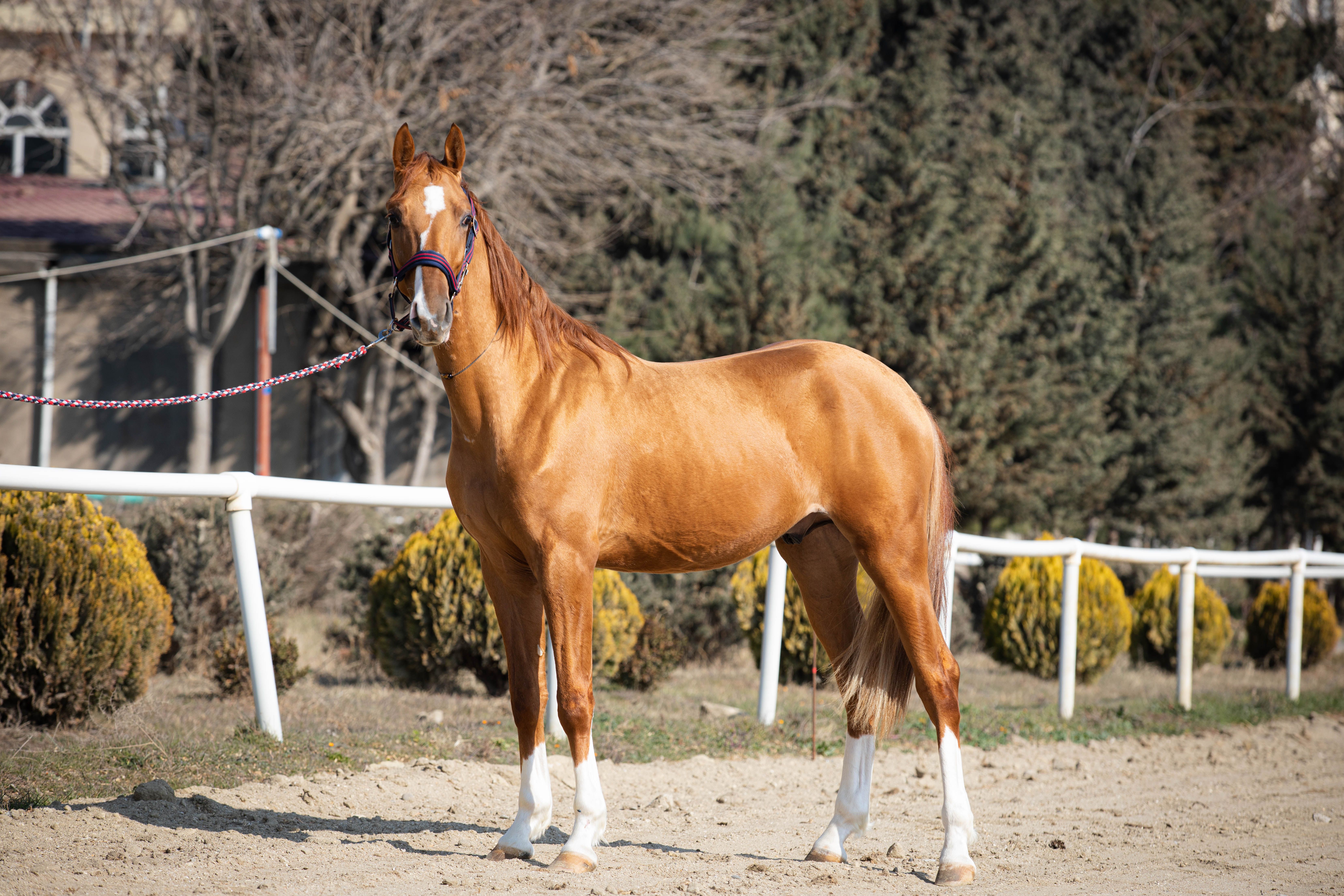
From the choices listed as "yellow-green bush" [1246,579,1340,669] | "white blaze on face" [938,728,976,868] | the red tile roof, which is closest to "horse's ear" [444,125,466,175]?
"white blaze on face" [938,728,976,868]

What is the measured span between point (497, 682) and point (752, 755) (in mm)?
1977

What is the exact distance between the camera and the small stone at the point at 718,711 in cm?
667

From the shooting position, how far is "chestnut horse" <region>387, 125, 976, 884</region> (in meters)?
3.46

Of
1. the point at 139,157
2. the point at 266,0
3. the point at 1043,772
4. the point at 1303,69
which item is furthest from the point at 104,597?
the point at 1303,69

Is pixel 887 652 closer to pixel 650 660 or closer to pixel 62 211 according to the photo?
pixel 650 660

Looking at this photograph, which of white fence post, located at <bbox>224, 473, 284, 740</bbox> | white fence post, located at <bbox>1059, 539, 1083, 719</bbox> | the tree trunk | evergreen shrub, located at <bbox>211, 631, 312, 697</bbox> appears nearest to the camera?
white fence post, located at <bbox>224, 473, 284, 740</bbox>

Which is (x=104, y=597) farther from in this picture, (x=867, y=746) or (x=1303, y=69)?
(x=1303, y=69)

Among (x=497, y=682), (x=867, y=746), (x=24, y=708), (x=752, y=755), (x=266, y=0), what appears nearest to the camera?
(x=867, y=746)

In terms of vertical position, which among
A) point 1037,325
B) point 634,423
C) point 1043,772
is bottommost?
point 1043,772

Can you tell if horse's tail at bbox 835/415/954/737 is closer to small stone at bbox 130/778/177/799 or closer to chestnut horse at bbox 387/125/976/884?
chestnut horse at bbox 387/125/976/884

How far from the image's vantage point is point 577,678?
346 cm

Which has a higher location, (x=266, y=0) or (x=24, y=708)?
(x=266, y=0)

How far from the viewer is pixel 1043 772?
6000 millimetres

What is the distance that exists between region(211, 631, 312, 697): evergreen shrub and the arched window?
14.2 m
